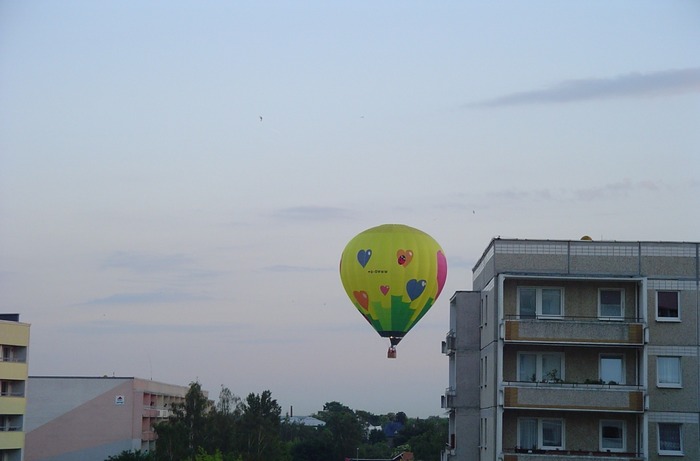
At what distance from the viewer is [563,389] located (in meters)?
51.4

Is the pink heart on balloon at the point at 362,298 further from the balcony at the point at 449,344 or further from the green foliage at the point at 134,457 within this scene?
the green foliage at the point at 134,457

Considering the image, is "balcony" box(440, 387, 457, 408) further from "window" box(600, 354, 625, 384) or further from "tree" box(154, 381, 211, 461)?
"tree" box(154, 381, 211, 461)

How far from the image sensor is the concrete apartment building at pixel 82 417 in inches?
4633

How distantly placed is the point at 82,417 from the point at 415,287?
6415cm

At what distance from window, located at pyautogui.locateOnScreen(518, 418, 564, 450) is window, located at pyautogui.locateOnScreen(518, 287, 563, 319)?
15.7ft

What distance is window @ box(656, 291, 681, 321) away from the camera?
53.2m

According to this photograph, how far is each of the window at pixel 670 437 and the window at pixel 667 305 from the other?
4922 millimetres

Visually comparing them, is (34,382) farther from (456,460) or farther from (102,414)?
(456,460)

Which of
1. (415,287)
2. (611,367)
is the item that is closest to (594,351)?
(611,367)

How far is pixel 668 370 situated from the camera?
5284 centimetres

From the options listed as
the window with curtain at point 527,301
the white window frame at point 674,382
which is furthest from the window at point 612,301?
the window with curtain at point 527,301

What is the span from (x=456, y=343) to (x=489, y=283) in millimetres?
6581

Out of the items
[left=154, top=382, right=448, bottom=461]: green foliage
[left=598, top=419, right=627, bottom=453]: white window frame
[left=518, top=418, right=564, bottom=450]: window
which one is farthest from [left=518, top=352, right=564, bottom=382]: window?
[left=154, top=382, right=448, bottom=461]: green foliage

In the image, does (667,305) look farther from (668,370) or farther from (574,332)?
(574,332)
